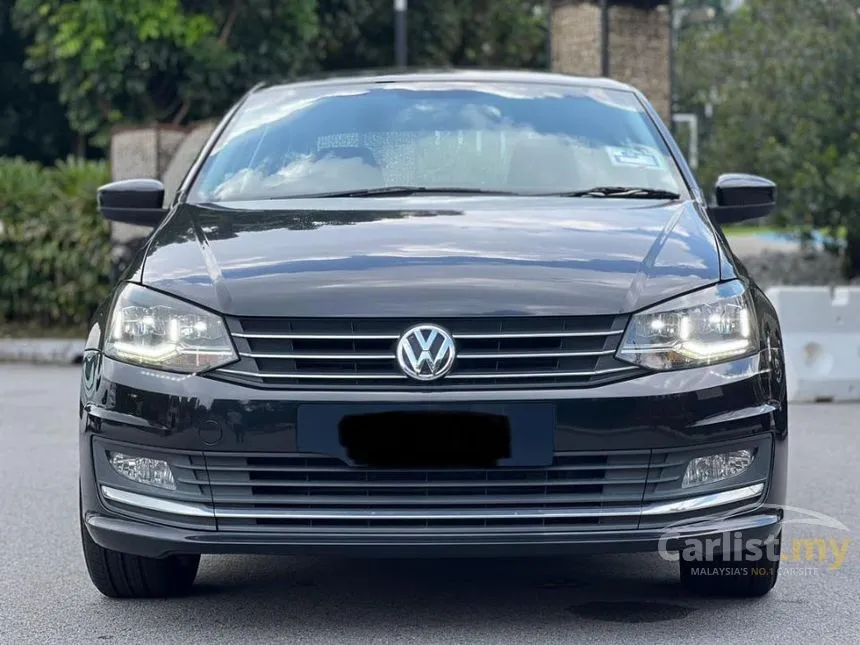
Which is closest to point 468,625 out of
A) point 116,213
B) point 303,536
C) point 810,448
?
point 303,536

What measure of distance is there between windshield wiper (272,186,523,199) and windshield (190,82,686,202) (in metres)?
0.02

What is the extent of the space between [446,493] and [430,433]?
0.16 meters

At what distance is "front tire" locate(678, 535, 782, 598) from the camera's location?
4609 mm

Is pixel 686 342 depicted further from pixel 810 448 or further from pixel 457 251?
pixel 810 448

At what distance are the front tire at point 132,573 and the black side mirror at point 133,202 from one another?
4.60 ft

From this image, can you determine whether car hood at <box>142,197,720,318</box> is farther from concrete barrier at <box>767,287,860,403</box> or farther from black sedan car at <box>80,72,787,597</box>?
concrete barrier at <box>767,287,860,403</box>

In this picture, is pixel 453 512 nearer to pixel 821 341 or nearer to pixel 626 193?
pixel 626 193

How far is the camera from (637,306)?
4176 mm

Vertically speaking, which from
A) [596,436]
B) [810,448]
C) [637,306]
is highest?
[637,306]

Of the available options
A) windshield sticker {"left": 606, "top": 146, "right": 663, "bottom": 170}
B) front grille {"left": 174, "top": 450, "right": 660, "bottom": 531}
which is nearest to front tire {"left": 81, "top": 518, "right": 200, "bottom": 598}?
front grille {"left": 174, "top": 450, "right": 660, "bottom": 531}

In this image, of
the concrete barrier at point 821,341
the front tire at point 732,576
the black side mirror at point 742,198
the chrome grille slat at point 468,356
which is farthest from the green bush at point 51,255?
the chrome grille slat at point 468,356

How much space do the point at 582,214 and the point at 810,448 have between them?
3.77 meters

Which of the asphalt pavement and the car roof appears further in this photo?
the car roof

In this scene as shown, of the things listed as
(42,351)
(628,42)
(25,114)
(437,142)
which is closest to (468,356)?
(437,142)
